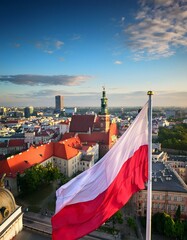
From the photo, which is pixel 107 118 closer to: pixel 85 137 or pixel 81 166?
pixel 85 137

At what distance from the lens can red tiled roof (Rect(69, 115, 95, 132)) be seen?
6894 cm

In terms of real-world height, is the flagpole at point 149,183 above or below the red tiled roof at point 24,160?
above

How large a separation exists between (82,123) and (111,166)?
198 feet

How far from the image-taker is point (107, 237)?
2822cm

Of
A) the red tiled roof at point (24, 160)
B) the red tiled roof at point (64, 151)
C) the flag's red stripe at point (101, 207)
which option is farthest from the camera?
the red tiled roof at point (64, 151)

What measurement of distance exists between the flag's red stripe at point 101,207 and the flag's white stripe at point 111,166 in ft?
0.66

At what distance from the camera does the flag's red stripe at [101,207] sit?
29.4 ft

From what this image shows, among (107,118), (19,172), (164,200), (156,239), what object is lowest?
(156,239)

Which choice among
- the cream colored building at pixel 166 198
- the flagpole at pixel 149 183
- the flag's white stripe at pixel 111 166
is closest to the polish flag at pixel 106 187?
the flag's white stripe at pixel 111 166

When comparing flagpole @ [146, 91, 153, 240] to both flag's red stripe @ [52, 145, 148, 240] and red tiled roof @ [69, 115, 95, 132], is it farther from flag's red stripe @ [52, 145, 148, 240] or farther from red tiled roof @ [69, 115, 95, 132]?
red tiled roof @ [69, 115, 95, 132]

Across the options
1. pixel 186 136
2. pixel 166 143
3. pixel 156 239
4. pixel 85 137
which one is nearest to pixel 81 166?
pixel 85 137

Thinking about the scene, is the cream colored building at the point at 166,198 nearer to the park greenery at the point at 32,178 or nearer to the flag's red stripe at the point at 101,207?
the park greenery at the point at 32,178

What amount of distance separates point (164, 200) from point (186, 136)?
5852 centimetres

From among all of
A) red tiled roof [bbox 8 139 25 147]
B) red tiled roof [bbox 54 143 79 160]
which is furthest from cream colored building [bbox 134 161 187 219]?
red tiled roof [bbox 8 139 25 147]
